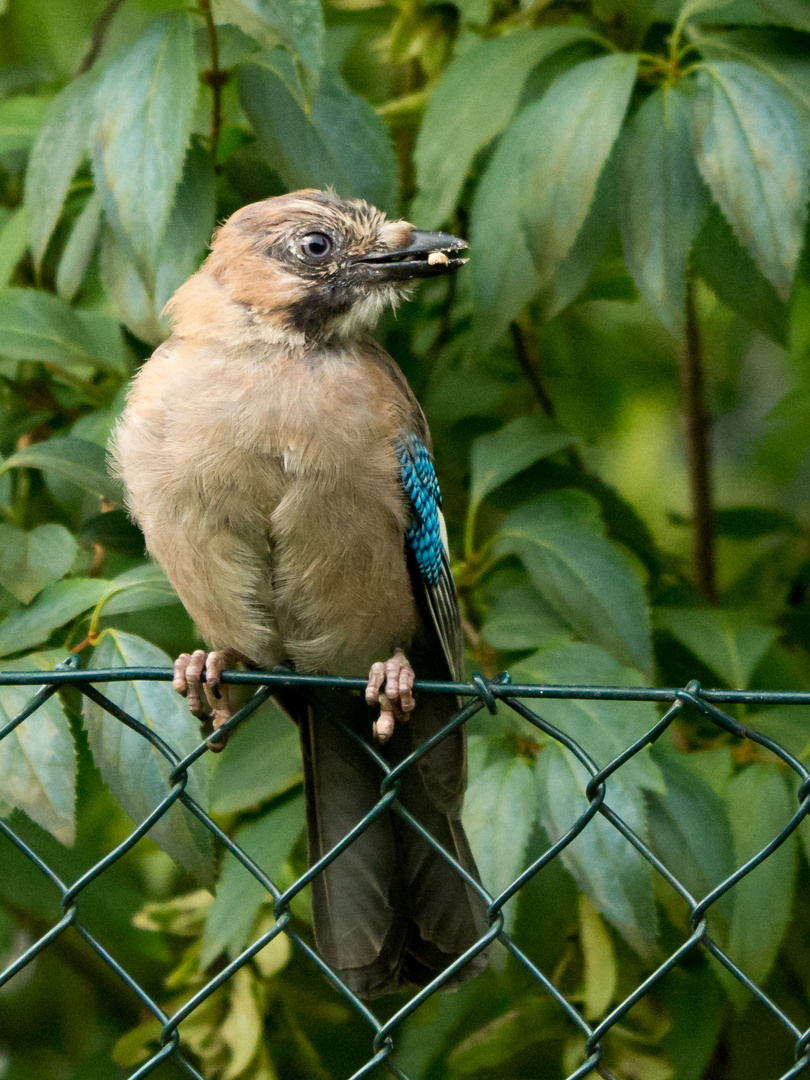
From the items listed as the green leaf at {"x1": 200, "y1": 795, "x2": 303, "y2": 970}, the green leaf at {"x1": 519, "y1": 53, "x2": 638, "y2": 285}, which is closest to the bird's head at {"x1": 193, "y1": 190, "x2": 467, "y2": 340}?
the green leaf at {"x1": 519, "y1": 53, "x2": 638, "y2": 285}

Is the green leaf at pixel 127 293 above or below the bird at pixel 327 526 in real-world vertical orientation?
above

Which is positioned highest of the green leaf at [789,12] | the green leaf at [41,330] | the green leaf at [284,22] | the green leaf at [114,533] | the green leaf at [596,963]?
the green leaf at [284,22]

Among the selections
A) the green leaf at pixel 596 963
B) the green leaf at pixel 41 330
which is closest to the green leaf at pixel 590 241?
the green leaf at pixel 41 330

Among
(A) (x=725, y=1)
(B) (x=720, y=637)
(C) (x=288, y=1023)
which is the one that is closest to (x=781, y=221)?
(A) (x=725, y=1)

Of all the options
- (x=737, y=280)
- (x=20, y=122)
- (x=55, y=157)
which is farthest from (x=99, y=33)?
(x=737, y=280)

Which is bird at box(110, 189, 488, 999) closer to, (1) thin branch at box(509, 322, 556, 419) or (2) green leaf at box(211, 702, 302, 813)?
(2) green leaf at box(211, 702, 302, 813)

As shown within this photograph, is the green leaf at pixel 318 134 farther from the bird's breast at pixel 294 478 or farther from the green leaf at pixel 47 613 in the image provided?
the green leaf at pixel 47 613

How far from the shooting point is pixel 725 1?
9.30ft

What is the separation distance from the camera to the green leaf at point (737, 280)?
299cm

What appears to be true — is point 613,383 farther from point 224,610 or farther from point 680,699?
point 680,699

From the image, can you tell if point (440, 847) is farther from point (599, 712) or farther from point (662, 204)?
point (662, 204)

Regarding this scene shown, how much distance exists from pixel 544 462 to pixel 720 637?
2.16ft

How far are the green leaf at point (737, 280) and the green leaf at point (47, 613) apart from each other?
5.07ft

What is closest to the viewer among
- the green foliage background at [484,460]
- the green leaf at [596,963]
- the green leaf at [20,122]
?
the green foliage background at [484,460]
